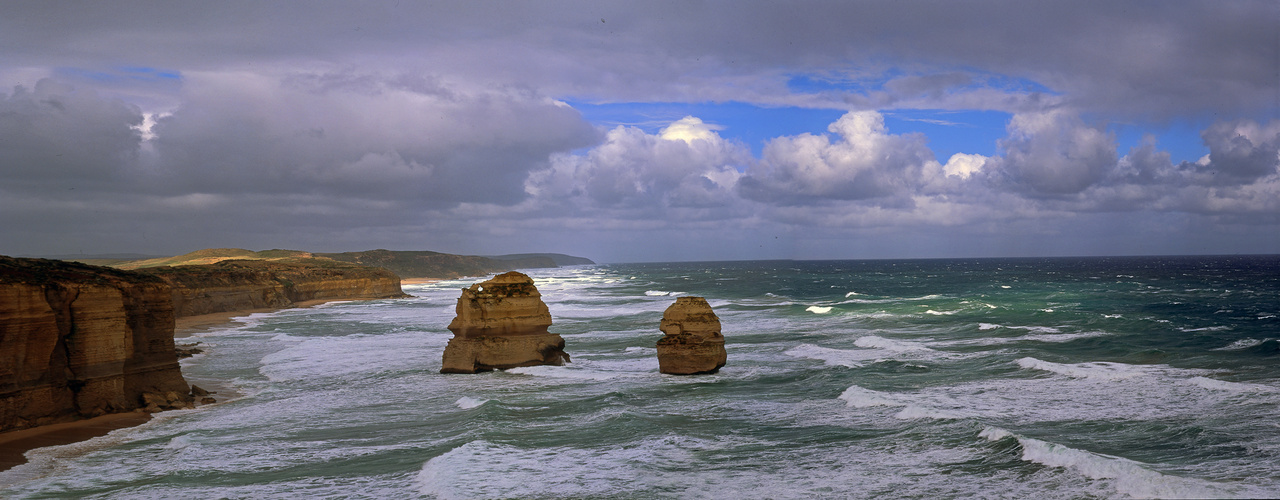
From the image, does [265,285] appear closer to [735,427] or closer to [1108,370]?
[735,427]

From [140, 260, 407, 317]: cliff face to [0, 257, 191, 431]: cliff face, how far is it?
2440 cm

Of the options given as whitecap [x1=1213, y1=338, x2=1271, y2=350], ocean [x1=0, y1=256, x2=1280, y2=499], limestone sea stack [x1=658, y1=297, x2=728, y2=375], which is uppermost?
limestone sea stack [x1=658, y1=297, x2=728, y2=375]

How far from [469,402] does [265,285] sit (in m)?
55.4

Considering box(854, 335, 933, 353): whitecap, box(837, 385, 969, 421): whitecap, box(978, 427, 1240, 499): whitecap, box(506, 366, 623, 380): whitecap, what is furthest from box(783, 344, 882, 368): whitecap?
box(978, 427, 1240, 499): whitecap

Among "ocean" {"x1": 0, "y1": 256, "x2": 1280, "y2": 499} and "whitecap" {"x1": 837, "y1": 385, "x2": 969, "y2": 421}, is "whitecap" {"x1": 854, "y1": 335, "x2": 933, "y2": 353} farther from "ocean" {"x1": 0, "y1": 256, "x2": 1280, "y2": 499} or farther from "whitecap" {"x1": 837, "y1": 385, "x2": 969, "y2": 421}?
"whitecap" {"x1": 837, "y1": 385, "x2": 969, "y2": 421}

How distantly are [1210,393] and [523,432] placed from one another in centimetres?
1644

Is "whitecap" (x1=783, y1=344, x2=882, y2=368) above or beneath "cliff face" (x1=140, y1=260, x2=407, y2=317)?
beneath

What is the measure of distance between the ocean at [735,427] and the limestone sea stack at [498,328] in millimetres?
785

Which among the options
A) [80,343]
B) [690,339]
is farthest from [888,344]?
[80,343]

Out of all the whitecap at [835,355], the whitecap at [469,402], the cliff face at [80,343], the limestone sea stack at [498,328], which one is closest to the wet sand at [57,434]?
the cliff face at [80,343]

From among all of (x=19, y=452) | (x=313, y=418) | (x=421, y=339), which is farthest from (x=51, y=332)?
(x=421, y=339)

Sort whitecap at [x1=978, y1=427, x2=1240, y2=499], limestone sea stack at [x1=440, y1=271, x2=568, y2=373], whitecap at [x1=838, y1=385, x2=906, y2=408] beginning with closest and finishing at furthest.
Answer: whitecap at [x1=978, y1=427, x2=1240, y2=499] < whitecap at [x1=838, y1=385, x2=906, y2=408] < limestone sea stack at [x1=440, y1=271, x2=568, y2=373]

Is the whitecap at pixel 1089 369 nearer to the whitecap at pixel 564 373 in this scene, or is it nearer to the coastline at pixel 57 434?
the whitecap at pixel 564 373

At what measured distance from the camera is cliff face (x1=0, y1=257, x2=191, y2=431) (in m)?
17.7
